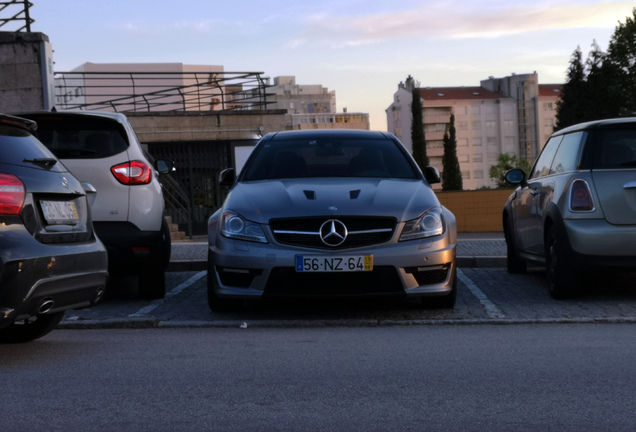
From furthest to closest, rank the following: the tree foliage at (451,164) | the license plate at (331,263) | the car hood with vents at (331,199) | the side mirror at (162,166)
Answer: the tree foliage at (451,164)
the side mirror at (162,166)
the car hood with vents at (331,199)
the license plate at (331,263)

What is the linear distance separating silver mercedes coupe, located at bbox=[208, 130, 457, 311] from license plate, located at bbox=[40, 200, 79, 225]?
1773 mm

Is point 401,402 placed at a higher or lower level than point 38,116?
lower

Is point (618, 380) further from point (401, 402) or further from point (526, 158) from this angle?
point (526, 158)

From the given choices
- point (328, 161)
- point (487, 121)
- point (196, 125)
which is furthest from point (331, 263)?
point (487, 121)

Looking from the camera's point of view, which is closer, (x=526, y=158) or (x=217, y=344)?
(x=217, y=344)

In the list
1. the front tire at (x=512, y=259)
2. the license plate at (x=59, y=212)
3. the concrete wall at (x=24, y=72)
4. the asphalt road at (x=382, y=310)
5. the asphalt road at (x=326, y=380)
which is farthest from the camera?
the concrete wall at (x=24, y=72)

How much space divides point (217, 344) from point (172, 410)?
2.24 meters

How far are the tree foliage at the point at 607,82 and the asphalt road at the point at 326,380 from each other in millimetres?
62217

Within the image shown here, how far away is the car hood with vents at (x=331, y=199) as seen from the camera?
779 cm

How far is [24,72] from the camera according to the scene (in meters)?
19.2

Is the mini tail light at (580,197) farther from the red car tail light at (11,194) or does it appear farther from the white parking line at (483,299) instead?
the red car tail light at (11,194)

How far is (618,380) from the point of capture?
5258mm

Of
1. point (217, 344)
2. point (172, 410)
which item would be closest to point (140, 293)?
point (217, 344)

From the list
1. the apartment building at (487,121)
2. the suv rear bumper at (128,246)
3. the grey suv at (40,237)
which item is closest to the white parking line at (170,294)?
the suv rear bumper at (128,246)
